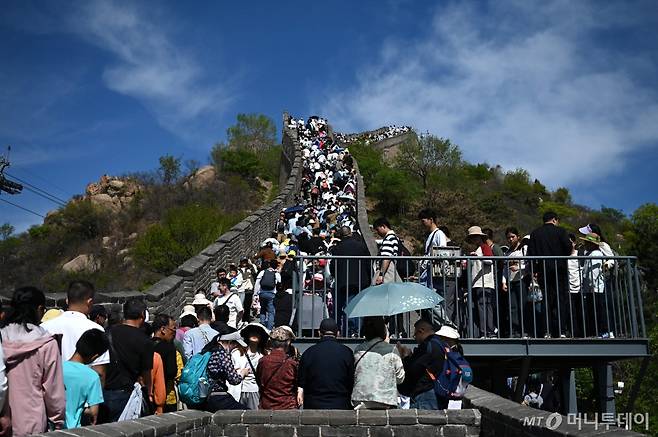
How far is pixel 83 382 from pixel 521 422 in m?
3.64

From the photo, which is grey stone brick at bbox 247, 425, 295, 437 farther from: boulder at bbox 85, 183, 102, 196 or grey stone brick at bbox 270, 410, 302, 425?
boulder at bbox 85, 183, 102, 196

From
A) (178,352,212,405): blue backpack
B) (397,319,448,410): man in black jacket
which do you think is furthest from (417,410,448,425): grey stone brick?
(178,352,212,405): blue backpack

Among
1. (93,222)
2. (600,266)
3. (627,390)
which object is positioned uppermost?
(93,222)

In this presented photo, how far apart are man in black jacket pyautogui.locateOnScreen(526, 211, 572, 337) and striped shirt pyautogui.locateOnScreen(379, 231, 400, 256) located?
1.99 meters

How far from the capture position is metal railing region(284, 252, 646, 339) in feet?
31.2

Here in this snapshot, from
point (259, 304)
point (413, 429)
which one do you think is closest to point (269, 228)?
point (259, 304)

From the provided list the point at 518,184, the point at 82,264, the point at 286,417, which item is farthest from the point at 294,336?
the point at 518,184

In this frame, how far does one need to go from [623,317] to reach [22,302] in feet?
26.9

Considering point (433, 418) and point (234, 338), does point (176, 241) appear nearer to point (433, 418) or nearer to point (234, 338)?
point (234, 338)

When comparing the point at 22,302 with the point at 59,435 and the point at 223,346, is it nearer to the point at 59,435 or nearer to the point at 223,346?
the point at 59,435

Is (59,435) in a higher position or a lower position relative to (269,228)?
lower

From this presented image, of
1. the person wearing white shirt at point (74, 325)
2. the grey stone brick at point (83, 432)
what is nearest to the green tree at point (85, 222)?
the person wearing white shirt at point (74, 325)

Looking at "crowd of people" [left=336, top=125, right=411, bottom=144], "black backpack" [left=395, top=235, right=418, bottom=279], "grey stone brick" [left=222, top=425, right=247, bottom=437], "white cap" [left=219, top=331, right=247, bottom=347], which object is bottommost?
"grey stone brick" [left=222, top=425, right=247, bottom=437]

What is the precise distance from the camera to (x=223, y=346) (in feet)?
24.4
